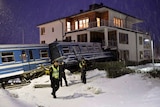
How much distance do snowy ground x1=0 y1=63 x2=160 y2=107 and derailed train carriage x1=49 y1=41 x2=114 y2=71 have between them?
5134mm

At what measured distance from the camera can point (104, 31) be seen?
30.6 metres

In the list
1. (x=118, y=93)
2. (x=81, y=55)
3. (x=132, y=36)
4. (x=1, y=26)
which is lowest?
(x=118, y=93)

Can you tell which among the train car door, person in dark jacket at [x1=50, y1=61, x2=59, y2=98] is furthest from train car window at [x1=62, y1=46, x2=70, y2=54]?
person in dark jacket at [x1=50, y1=61, x2=59, y2=98]

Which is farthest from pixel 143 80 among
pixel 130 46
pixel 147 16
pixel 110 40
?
pixel 147 16

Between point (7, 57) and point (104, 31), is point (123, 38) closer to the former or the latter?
point (104, 31)

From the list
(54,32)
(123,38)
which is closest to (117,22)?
(123,38)

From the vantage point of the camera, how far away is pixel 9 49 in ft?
63.7

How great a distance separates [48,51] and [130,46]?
16.2 m

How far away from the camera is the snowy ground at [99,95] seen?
9.76 m

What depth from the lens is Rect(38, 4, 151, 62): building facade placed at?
105ft

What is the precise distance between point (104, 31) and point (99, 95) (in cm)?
1888

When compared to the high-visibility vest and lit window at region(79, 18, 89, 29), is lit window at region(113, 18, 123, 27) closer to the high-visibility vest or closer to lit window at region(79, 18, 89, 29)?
lit window at region(79, 18, 89, 29)

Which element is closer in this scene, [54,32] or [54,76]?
[54,76]

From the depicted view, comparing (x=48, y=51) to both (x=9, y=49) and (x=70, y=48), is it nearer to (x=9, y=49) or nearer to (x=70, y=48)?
(x=70, y=48)
